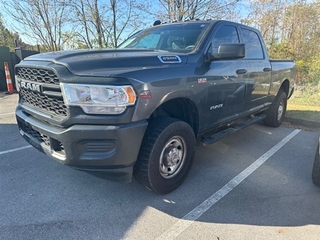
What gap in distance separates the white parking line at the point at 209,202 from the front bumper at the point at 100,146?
63 cm

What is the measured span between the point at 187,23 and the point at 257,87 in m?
1.68

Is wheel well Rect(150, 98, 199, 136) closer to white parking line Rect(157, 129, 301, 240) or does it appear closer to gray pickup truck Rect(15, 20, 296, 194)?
gray pickup truck Rect(15, 20, 296, 194)

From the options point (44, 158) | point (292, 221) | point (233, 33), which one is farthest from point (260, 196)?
point (44, 158)

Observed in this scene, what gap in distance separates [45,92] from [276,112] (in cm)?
471

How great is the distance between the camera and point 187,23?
137 inches

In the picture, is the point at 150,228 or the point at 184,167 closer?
the point at 150,228

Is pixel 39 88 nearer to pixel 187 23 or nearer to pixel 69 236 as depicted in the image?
pixel 69 236

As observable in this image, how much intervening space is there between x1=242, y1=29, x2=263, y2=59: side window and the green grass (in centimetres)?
247

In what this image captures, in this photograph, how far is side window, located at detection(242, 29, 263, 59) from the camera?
13.3 ft

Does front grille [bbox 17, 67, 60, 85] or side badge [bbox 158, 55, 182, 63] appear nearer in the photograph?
front grille [bbox 17, 67, 60, 85]

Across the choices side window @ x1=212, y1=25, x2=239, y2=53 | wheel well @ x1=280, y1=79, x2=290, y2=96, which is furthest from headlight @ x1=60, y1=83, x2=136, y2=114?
wheel well @ x1=280, y1=79, x2=290, y2=96

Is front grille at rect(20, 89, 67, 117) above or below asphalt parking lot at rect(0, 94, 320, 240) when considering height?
above

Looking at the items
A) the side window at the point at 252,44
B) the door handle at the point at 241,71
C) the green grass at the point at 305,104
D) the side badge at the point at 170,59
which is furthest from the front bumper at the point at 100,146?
the green grass at the point at 305,104

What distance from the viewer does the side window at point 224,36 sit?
314 cm
